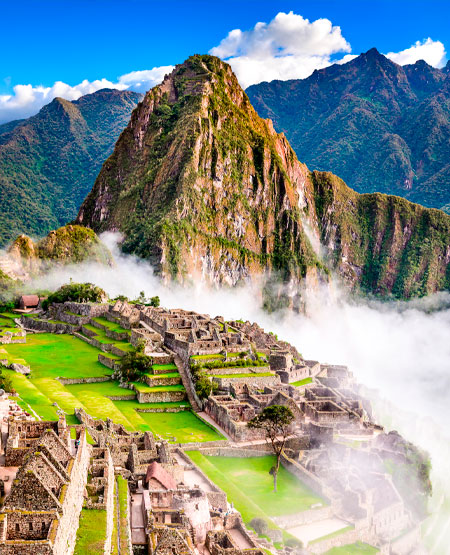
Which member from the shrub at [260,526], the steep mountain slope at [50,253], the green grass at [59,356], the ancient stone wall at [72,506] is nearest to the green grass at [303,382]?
the green grass at [59,356]

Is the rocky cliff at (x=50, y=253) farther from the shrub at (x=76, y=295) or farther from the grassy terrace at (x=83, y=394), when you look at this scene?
the grassy terrace at (x=83, y=394)

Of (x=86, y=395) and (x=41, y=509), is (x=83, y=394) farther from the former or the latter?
(x=41, y=509)

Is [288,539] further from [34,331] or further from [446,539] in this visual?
[34,331]

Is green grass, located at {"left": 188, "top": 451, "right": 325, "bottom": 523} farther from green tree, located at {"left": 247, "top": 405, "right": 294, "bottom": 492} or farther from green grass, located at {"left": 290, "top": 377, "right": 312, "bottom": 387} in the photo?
green grass, located at {"left": 290, "top": 377, "right": 312, "bottom": 387}

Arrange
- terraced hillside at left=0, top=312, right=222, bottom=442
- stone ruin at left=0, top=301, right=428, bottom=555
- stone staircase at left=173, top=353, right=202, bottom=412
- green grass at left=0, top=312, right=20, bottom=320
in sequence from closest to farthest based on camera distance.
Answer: stone ruin at left=0, top=301, right=428, bottom=555, terraced hillside at left=0, top=312, right=222, bottom=442, stone staircase at left=173, top=353, right=202, bottom=412, green grass at left=0, top=312, right=20, bottom=320

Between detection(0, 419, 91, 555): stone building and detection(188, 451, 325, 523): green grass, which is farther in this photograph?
detection(188, 451, 325, 523): green grass

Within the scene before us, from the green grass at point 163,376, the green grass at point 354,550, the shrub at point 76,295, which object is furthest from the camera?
the shrub at point 76,295

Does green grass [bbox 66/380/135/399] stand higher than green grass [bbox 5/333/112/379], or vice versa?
green grass [bbox 5/333/112/379]

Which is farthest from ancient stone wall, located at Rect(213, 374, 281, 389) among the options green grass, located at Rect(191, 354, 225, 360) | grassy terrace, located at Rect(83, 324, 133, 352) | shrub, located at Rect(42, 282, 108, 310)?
shrub, located at Rect(42, 282, 108, 310)
